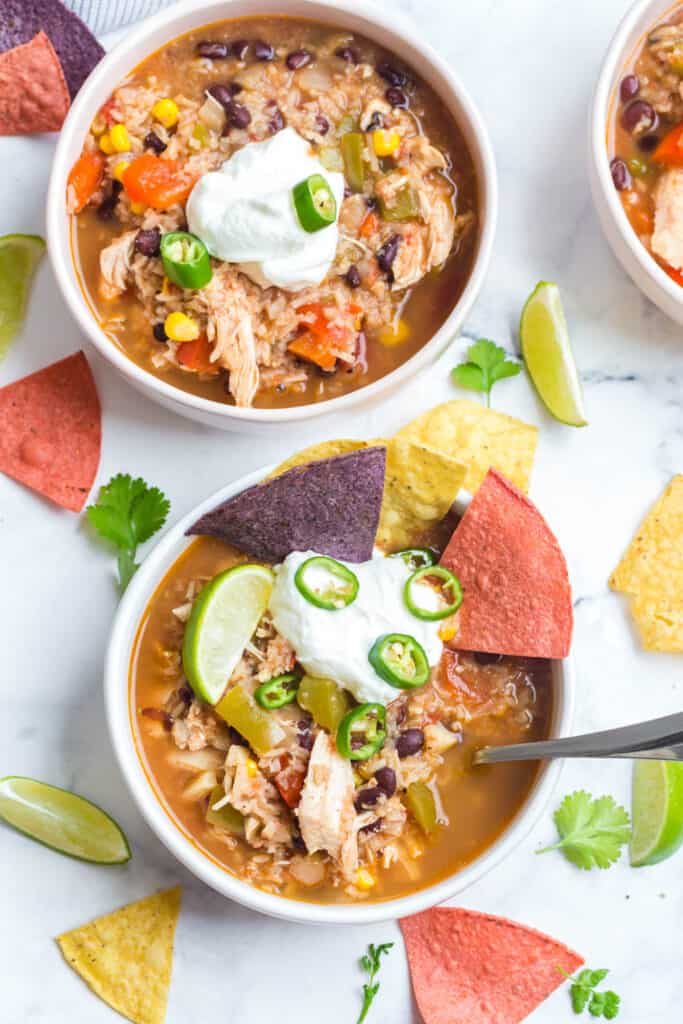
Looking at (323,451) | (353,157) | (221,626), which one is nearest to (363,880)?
(221,626)

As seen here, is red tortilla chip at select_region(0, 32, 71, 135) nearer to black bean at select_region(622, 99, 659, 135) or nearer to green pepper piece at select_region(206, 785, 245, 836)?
black bean at select_region(622, 99, 659, 135)

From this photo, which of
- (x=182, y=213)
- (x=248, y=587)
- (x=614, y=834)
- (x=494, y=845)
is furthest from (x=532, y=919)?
(x=182, y=213)

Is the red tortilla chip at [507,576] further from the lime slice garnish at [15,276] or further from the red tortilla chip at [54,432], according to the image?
the lime slice garnish at [15,276]

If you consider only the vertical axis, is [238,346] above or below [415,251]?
below

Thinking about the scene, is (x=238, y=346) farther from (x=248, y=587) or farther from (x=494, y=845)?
(x=494, y=845)

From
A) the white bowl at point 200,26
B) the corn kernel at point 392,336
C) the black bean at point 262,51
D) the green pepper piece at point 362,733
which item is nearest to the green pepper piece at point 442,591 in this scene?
the green pepper piece at point 362,733

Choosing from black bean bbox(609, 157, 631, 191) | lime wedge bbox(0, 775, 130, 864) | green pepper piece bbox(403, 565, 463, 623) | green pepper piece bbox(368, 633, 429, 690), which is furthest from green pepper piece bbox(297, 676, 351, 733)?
black bean bbox(609, 157, 631, 191)
